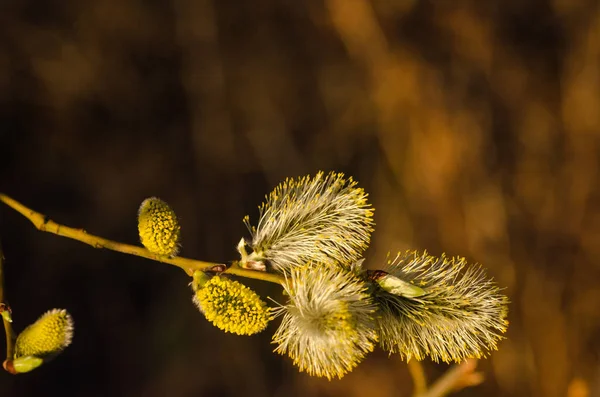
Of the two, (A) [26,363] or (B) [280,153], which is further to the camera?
(B) [280,153]

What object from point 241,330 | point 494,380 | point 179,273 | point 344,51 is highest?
point 344,51

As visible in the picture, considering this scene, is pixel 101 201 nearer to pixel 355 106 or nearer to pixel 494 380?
pixel 355 106

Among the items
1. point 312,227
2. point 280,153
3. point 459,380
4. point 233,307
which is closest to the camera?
point 233,307

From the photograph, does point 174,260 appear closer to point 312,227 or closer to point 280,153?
point 312,227

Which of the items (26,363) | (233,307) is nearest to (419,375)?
(233,307)

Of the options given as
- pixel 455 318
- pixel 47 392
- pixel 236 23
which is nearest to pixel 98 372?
pixel 47 392

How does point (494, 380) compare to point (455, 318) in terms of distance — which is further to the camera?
point (494, 380)

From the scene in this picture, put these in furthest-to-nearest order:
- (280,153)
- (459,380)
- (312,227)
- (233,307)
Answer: (280,153)
(459,380)
(312,227)
(233,307)

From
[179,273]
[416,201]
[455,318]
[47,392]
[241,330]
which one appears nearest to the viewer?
[241,330]
